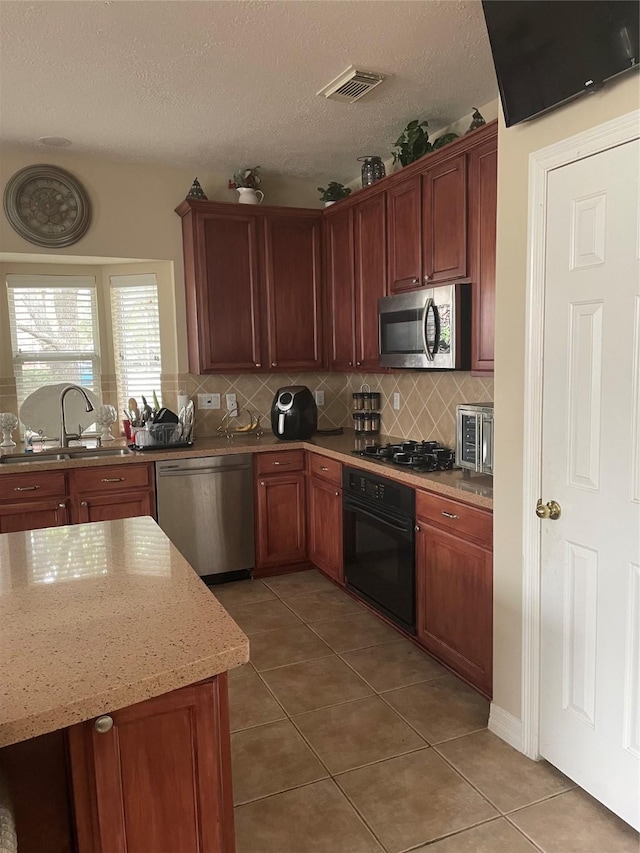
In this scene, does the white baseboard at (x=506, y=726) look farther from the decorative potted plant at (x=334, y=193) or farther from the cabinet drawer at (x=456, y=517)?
the decorative potted plant at (x=334, y=193)

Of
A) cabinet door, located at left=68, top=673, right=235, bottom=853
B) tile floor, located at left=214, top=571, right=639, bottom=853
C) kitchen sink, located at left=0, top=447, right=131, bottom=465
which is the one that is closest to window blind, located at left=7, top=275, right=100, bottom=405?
kitchen sink, located at left=0, top=447, right=131, bottom=465

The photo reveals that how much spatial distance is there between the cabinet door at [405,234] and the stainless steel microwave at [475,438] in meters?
0.88

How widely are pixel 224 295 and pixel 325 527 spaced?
5.34 feet

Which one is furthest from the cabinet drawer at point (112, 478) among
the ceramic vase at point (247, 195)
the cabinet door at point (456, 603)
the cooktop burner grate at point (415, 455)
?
the ceramic vase at point (247, 195)

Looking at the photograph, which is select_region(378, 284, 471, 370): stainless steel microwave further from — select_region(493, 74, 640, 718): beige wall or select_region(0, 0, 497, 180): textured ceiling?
select_region(0, 0, 497, 180): textured ceiling

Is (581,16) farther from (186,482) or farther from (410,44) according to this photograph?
(186,482)

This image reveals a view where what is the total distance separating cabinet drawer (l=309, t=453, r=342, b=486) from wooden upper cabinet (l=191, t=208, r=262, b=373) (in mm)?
786

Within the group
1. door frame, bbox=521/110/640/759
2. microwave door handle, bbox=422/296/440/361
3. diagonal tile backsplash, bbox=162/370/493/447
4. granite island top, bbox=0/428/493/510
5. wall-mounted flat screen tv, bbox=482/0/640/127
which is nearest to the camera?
wall-mounted flat screen tv, bbox=482/0/640/127

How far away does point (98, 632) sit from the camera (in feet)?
4.37

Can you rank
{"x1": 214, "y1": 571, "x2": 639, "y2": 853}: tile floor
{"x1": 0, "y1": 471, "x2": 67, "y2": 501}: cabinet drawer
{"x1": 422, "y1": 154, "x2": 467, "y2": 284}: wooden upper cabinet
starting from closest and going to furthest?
1. {"x1": 214, "y1": 571, "x2": 639, "y2": 853}: tile floor
2. {"x1": 422, "y1": 154, "x2": 467, "y2": 284}: wooden upper cabinet
3. {"x1": 0, "y1": 471, "x2": 67, "y2": 501}: cabinet drawer

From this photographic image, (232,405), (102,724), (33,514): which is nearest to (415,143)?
(232,405)

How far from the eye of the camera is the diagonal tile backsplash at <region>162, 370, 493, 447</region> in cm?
357

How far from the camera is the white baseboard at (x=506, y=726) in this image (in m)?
2.29

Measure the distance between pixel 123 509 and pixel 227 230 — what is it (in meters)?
1.87
